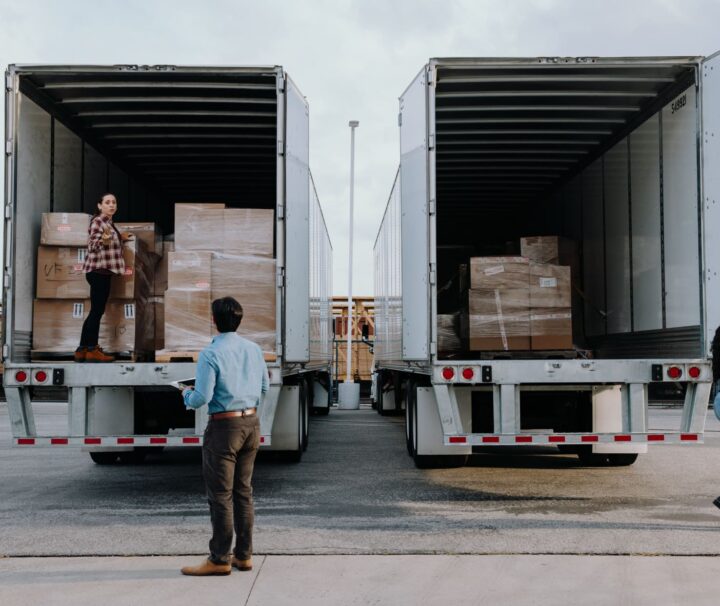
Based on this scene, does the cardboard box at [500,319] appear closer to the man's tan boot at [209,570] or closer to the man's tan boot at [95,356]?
the man's tan boot at [95,356]

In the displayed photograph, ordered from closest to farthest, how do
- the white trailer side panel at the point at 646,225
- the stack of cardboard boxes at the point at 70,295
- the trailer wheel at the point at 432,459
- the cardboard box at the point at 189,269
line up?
1. the cardboard box at the point at 189,269
2. the stack of cardboard boxes at the point at 70,295
3. the white trailer side panel at the point at 646,225
4. the trailer wheel at the point at 432,459

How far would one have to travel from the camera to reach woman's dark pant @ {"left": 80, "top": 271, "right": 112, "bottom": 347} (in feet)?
23.8

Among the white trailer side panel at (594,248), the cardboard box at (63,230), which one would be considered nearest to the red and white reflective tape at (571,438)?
the white trailer side panel at (594,248)

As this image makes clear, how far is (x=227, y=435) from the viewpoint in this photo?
4883 mm

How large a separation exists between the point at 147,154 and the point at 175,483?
3.74 meters

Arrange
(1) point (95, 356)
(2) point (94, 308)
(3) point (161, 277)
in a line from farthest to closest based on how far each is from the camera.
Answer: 1. (3) point (161, 277)
2. (2) point (94, 308)
3. (1) point (95, 356)

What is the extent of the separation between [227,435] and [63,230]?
136 inches

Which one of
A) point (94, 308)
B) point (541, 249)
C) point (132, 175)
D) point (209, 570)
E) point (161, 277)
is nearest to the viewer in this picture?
point (209, 570)

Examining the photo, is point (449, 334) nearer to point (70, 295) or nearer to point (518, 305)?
point (518, 305)

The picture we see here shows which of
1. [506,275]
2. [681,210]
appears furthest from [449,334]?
[681,210]

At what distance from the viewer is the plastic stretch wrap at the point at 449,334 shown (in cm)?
923

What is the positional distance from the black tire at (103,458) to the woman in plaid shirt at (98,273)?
103 inches

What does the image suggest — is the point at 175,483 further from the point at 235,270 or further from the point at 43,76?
the point at 43,76

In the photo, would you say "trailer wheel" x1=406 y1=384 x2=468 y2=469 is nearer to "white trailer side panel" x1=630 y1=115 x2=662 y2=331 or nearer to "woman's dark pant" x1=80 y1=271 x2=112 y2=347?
"white trailer side panel" x1=630 y1=115 x2=662 y2=331
